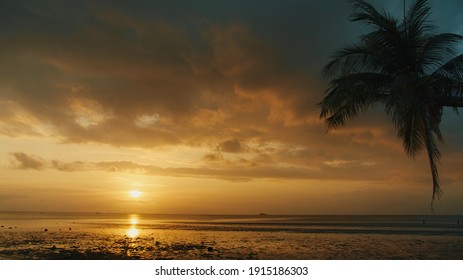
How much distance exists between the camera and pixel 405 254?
49.9ft

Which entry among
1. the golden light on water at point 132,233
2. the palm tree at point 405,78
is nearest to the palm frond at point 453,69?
the palm tree at point 405,78

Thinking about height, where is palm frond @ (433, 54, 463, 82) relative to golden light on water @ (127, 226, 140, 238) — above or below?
above

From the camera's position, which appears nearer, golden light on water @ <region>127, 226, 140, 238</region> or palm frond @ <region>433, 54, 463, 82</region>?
palm frond @ <region>433, 54, 463, 82</region>

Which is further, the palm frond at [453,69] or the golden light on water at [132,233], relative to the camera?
the golden light on water at [132,233]

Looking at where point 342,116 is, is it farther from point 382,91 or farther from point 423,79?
point 423,79

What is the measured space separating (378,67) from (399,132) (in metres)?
1.51

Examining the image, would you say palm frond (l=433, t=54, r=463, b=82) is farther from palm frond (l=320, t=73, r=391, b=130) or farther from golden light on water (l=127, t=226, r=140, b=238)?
golden light on water (l=127, t=226, r=140, b=238)

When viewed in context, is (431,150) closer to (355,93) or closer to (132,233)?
(355,93)

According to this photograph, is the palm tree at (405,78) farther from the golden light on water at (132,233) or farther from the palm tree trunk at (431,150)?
the golden light on water at (132,233)

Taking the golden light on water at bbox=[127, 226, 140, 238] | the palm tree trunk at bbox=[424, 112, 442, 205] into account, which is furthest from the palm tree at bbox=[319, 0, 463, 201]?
the golden light on water at bbox=[127, 226, 140, 238]

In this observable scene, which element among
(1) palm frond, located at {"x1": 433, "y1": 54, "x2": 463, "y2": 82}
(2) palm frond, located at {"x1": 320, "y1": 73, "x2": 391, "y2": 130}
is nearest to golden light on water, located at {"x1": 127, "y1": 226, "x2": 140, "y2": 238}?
(2) palm frond, located at {"x1": 320, "y1": 73, "x2": 391, "y2": 130}

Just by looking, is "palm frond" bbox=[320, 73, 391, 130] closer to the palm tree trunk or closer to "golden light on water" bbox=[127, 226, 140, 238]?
the palm tree trunk

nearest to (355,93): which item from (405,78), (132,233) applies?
(405,78)
